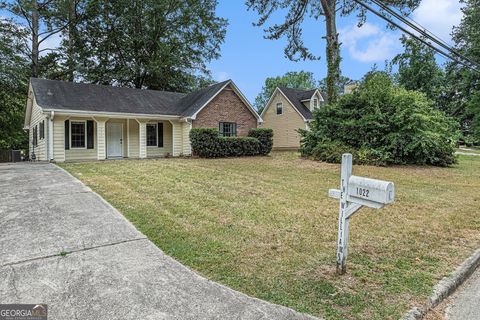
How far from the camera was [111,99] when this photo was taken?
17.8 meters

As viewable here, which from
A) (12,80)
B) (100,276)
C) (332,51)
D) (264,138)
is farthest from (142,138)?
(100,276)

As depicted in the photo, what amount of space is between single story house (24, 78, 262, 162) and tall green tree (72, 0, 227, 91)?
8.58m

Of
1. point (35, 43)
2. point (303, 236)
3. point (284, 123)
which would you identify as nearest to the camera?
point (303, 236)

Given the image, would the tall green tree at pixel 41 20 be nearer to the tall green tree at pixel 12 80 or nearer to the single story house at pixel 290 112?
the tall green tree at pixel 12 80

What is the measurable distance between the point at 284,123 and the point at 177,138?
1276 cm

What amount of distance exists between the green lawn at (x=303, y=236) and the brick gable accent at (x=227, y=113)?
9.44 metres

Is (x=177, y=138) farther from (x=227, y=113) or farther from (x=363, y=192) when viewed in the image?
(x=363, y=192)

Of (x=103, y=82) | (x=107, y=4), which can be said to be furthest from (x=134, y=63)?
(x=107, y=4)

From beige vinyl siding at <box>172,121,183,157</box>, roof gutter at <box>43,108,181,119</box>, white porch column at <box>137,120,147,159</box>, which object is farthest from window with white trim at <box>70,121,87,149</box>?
beige vinyl siding at <box>172,121,183,157</box>

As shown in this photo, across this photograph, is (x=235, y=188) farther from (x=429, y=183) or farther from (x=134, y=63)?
(x=134, y=63)

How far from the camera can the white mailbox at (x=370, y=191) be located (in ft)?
9.36

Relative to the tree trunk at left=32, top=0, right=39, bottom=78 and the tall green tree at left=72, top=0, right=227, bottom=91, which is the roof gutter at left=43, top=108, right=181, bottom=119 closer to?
the tall green tree at left=72, top=0, right=227, bottom=91

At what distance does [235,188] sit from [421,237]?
4318 millimetres

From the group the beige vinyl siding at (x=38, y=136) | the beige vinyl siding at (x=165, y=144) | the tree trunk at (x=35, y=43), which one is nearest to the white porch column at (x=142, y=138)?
the beige vinyl siding at (x=165, y=144)
